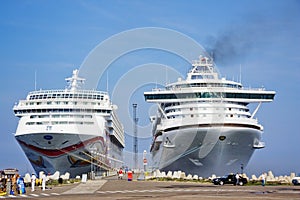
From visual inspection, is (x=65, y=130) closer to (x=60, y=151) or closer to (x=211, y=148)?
(x=60, y=151)

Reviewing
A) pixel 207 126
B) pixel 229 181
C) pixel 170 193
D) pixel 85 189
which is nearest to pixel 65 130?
pixel 207 126

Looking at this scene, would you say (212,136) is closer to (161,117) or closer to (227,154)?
(227,154)

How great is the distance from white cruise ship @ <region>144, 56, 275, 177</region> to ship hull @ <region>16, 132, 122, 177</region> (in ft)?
32.1

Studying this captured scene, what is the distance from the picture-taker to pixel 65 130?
74625mm

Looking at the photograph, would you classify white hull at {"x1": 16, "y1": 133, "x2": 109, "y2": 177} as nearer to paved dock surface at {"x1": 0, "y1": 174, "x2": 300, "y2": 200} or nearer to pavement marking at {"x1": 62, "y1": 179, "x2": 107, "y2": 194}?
pavement marking at {"x1": 62, "y1": 179, "x2": 107, "y2": 194}

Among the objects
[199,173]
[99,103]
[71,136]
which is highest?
[99,103]

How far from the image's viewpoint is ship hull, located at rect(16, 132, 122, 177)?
241 ft

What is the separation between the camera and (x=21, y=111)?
79.6 m

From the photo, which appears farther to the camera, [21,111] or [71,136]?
[21,111]

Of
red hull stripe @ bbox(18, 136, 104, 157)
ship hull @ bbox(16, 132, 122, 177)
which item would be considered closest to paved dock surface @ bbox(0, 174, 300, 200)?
red hull stripe @ bbox(18, 136, 104, 157)

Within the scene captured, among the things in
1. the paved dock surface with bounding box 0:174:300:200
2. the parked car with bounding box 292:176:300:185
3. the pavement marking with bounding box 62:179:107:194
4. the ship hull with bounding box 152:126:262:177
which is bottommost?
the paved dock surface with bounding box 0:174:300:200

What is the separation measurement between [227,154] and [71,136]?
70.5 feet

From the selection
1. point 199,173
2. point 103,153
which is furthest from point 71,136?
point 199,173

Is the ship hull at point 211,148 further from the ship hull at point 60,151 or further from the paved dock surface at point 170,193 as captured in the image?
the paved dock surface at point 170,193
